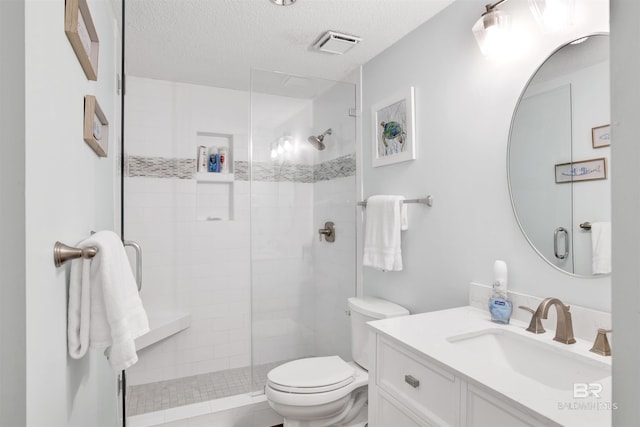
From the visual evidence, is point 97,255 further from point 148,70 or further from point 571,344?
point 148,70

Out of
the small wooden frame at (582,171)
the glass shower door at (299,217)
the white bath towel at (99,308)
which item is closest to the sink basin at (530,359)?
the small wooden frame at (582,171)

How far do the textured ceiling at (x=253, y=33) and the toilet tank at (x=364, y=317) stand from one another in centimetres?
158

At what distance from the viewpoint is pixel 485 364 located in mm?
1094

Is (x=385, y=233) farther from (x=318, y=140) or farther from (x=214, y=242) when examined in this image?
(x=214, y=242)

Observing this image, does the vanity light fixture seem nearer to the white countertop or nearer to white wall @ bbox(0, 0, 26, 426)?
the white countertop

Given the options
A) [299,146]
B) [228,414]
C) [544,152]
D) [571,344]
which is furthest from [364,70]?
[228,414]

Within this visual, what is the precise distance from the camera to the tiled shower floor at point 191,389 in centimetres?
235

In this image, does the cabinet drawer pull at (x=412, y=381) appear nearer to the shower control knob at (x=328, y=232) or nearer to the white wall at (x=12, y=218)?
the white wall at (x=12, y=218)

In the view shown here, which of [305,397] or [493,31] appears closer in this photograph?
[493,31]

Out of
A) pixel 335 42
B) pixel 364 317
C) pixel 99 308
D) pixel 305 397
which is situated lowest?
pixel 305 397

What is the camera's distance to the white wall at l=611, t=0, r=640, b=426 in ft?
0.93

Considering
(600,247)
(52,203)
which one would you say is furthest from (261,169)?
(600,247)

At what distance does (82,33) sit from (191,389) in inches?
96.8

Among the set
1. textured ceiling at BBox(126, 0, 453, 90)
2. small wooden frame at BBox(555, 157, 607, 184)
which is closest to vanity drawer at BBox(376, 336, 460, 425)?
small wooden frame at BBox(555, 157, 607, 184)
